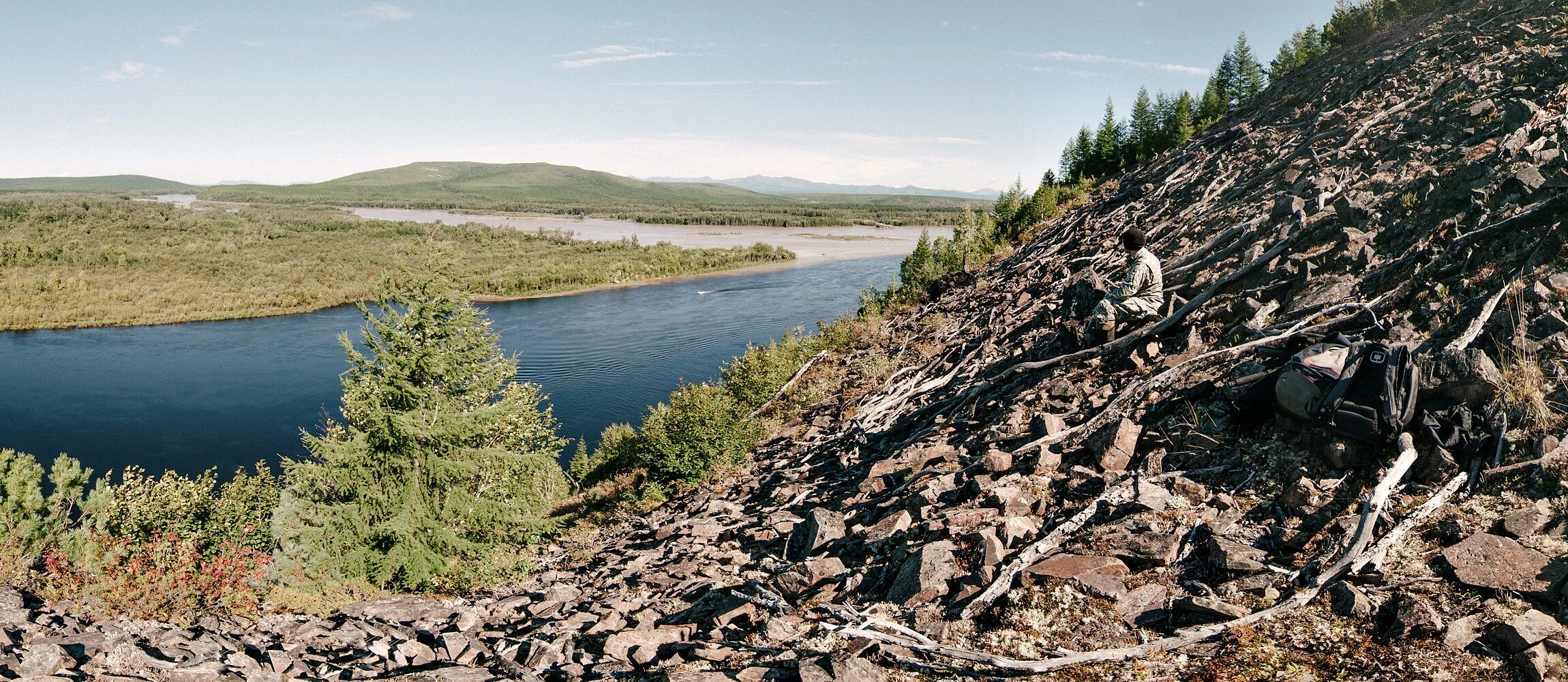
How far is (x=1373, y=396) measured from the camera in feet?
16.9

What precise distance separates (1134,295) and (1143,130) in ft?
139

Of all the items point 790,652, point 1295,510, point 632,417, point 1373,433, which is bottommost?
point 632,417

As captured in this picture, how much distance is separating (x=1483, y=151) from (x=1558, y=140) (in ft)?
3.78

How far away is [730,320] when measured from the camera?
50688 mm

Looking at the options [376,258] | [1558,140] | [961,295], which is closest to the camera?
[1558,140]

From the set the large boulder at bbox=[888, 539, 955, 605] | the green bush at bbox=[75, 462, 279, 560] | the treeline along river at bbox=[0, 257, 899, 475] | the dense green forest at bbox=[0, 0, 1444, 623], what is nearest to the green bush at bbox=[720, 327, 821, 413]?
the dense green forest at bbox=[0, 0, 1444, 623]

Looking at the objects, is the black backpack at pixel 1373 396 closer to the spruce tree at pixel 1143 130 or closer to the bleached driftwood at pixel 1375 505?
the bleached driftwood at pixel 1375 505

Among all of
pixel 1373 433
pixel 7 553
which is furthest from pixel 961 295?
pixel 7 553

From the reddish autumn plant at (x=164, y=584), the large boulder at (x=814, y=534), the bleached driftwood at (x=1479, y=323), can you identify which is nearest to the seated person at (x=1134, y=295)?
the bleached driftwood at (x=1479, y=323)

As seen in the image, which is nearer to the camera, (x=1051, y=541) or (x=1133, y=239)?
(x=1051, y=541)

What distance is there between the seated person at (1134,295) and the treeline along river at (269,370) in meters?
26.5

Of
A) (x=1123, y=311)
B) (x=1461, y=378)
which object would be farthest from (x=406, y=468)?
(x=1461, y=378)

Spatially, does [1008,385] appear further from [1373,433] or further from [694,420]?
[694,420]

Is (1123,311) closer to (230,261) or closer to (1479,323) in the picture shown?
(1479,323)
